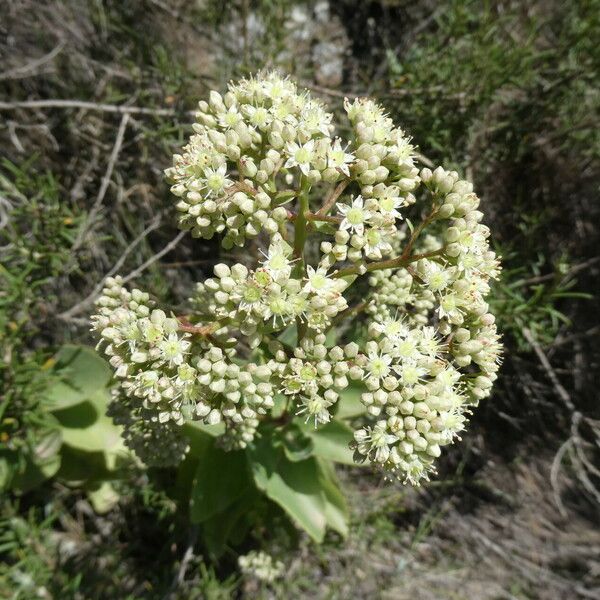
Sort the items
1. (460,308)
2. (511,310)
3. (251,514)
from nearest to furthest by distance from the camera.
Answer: (460,308) → (511,310) → (251,514)

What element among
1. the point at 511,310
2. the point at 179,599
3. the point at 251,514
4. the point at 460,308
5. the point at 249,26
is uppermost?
the point at 249,26

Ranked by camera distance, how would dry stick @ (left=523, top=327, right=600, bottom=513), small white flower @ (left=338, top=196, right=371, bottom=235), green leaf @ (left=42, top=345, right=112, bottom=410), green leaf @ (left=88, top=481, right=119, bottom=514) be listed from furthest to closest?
green leaf @ (left=88, top=481, right=119, bottom=514), dry stick @ (left=523, top=327, right=600, bottom=513), green leaf @ (left=42, top=345, right=112, bottom=410), small white flower @ (left=338, top=196, right=371, bottom=235)

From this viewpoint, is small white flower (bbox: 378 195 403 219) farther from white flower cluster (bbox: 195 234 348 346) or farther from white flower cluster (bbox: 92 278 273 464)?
white flower cluster (bbox: 92 278 273 464)

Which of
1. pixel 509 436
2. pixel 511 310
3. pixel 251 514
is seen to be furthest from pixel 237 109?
pixel 509 436

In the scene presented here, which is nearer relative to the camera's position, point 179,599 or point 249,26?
point 179,599

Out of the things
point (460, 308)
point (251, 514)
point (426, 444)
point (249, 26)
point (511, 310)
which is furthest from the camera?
point (249, 26)

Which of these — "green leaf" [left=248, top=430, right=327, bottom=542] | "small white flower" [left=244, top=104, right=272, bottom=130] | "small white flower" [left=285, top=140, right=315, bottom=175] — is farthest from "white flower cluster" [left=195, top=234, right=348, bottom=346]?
"green leaf" [left=248, top=430, right=327, bottom=542]

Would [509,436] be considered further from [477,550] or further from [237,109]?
[237,109]

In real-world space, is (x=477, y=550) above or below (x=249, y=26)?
below
